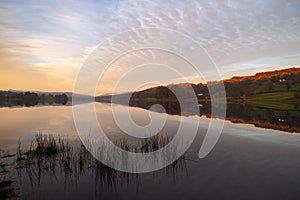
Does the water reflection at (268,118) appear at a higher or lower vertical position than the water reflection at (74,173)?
higher

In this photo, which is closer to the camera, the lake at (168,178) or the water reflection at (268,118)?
the lake at (168,178)

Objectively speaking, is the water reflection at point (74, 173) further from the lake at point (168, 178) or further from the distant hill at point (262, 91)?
the distant hill at point (262, 91)

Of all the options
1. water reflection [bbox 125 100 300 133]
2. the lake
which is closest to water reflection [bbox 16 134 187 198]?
the lake

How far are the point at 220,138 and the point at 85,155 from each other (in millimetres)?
10425

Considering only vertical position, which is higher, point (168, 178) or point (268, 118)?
point (268, 118)

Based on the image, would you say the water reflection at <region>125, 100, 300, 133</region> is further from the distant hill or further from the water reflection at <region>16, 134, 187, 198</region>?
the distant hill

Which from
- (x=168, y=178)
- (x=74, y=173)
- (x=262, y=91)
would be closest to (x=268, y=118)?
(x=168, y=178)

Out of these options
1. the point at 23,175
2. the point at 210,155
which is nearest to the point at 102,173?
the point at 23,175

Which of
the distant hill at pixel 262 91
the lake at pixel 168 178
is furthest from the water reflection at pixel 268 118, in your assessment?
the distant hill at pixel 262 91

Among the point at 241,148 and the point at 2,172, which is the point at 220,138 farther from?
the point at 2,172

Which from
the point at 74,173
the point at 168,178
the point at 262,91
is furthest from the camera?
the point at 262,91

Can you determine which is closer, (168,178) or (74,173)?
(168,178)

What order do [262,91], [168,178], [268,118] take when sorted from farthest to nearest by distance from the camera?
[262,91] → [268,118] → [168,178]

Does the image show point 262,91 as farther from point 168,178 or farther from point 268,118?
point 168,178
